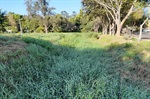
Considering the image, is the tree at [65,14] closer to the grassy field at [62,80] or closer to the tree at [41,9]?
the tree at [41,9]

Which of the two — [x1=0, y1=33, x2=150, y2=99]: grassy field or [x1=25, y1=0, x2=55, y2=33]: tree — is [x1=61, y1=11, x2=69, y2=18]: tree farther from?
[x1=0, y1=33, x2=150, y2=99]: grassy field

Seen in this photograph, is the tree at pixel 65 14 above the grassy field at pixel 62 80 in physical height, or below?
above

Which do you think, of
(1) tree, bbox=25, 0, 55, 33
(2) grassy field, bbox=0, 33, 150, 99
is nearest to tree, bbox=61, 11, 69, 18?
(1) tree, bbox=25, 0, 55, 33

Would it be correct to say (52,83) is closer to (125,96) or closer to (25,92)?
(25,92)

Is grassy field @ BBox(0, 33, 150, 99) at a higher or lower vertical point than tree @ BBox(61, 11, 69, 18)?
lower

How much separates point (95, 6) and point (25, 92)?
19.0 meters

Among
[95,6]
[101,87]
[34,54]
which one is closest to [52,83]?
[101,87]

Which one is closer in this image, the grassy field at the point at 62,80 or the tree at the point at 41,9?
the grassy field at the point at 62,80

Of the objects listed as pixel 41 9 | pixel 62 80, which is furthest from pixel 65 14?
pixel 62 80

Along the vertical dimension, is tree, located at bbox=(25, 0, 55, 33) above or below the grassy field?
above

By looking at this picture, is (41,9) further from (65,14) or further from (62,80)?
(62,80)

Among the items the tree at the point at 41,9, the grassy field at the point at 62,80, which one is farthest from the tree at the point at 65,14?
Result: the grassy field at the point at 62,80

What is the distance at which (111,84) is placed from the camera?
339 centimetres

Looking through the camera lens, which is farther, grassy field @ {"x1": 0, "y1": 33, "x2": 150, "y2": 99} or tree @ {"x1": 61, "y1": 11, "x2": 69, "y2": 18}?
tree @ {"x1": 61, "y1": 11, "x2": 69, "y2": 18}
